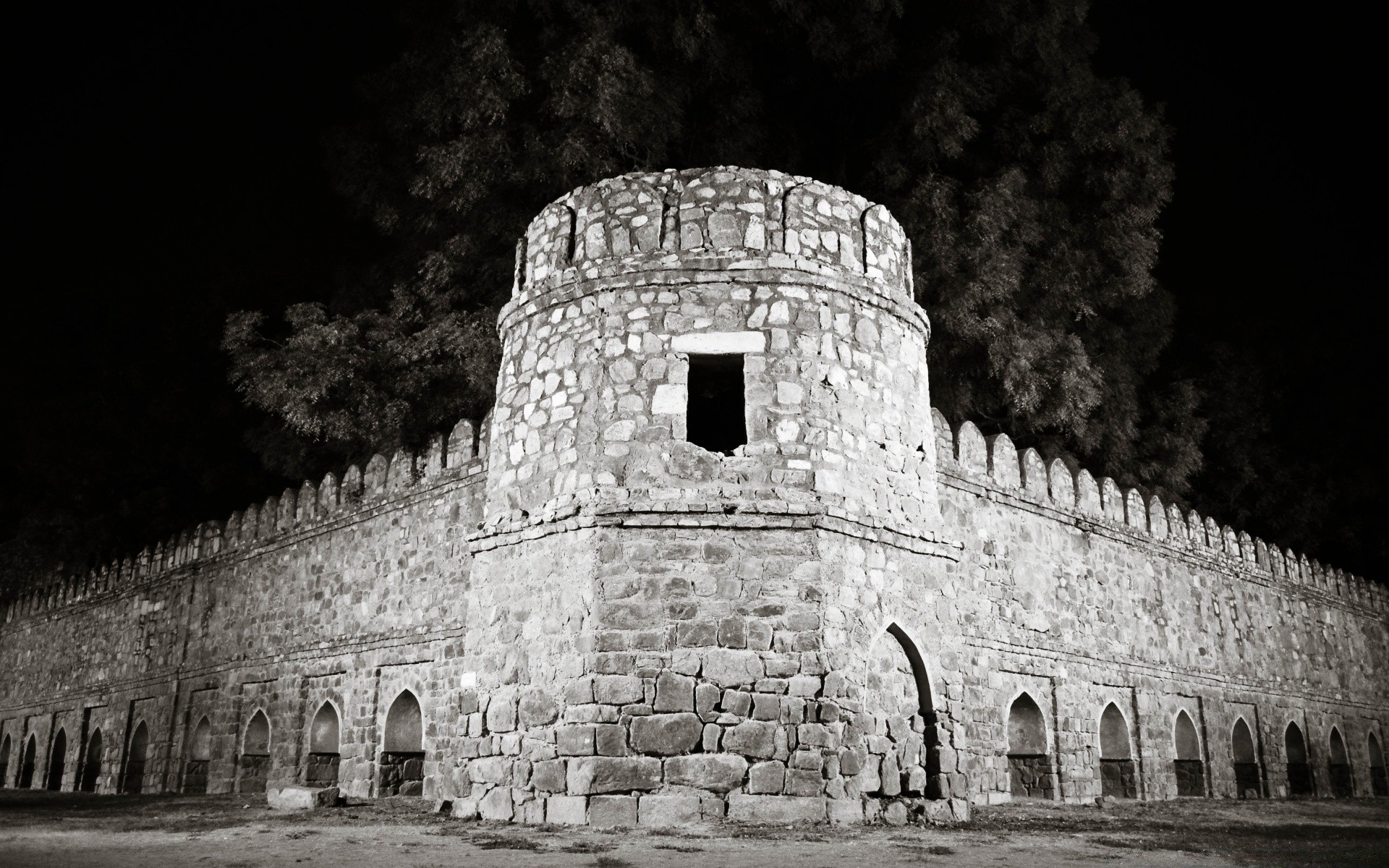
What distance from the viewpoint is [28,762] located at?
813 inches

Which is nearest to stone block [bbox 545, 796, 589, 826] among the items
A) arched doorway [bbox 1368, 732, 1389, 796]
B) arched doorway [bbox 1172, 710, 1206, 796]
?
arched doorway [bbox 1172, 710, 1206, 796]

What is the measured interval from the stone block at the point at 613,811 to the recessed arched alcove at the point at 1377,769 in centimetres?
1654

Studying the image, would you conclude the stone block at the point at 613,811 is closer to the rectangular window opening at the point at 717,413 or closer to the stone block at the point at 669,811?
the stone block at the point at 669,811

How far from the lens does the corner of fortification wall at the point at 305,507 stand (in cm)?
1161

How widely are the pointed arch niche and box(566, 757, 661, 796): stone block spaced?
1.68 meters

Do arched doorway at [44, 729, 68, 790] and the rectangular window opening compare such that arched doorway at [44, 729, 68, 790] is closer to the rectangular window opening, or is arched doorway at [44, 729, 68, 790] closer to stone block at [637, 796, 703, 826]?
the rectangular window opening

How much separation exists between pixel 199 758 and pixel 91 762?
5156 mm

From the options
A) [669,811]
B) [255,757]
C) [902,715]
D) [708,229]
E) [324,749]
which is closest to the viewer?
[669,811]

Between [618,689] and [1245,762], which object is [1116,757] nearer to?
[1245,762]

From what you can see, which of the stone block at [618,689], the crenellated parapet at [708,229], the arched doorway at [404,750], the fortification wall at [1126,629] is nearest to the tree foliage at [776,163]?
the fortification wall at [1126,629]

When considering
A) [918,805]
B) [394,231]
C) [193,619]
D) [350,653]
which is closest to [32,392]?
[193,619]

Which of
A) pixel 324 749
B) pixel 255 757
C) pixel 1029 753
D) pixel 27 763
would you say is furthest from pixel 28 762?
pixel 1029 753

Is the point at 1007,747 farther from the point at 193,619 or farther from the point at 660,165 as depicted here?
the point at 193,619

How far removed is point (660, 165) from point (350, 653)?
25.3 ft
